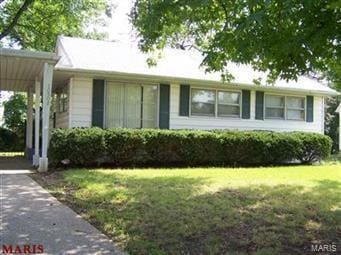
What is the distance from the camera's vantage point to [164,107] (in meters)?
17.5

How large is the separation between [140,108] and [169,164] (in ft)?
8.62

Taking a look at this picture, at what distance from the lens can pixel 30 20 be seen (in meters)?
23.2

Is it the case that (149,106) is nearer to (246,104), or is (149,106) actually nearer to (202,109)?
(202,109)

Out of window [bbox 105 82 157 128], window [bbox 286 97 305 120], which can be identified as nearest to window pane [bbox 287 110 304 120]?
window [bbox 286 97 305 120]

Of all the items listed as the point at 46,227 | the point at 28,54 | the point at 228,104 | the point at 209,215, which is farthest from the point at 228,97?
the point at 46,227

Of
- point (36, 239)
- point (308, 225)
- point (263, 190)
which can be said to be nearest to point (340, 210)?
point (308, 225)

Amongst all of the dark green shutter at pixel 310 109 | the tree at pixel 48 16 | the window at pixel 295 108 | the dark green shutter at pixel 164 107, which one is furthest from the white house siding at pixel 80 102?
the dark green shutter at pixel 310 109

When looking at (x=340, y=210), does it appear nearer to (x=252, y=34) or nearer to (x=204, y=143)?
(x=252, y=34)

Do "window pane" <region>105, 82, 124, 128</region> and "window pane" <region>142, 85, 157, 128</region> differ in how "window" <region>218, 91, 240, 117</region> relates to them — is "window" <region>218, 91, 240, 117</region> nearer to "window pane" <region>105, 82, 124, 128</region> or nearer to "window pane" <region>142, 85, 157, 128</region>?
"window pane" <region>142, 85, 157, 128</region>

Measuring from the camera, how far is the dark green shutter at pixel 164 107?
17359mm

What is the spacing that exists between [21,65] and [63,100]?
4.21 meters

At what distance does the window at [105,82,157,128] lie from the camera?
54.8 feet

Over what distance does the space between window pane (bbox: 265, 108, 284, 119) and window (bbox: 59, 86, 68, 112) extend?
8297 millimetres

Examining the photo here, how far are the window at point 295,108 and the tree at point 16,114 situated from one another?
1566cm
